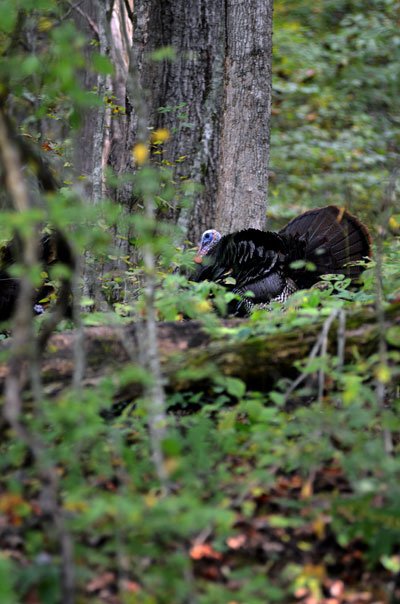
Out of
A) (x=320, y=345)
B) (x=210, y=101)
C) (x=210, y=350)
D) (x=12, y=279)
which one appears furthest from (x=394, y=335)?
(x=210, y=101)

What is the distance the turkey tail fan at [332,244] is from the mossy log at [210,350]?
278 cm

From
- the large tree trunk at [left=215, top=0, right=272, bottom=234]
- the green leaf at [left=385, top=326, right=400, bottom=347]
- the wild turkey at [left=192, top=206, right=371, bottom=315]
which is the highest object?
the large tree trunk at [left=215, top=0, right=272, bottom=234]

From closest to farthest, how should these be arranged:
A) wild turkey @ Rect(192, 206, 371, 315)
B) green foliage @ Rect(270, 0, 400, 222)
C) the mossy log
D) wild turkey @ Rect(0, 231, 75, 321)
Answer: the mossy log → wild turkey @ Rect(0, 231, 75, 321) → wild turkey @ Rect(192, 206, 371, 315) → green foliage @ Rect(270, 0, 400, 222)

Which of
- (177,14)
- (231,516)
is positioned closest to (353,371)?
(231,516)

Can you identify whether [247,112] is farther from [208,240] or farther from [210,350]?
[210,350]

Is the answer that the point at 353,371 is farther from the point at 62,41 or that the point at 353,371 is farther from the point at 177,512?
the point at 62,41

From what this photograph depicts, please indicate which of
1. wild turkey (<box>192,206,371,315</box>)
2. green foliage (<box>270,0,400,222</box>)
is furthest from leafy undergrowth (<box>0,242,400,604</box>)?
green foliage (<box>270,0,400,222</box>)

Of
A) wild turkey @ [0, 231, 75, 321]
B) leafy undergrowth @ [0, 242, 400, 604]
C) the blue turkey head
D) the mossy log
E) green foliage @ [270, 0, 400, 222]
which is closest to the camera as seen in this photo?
leafy undergrowth @ [0, 242, 400, 604]

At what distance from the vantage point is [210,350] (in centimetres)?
299

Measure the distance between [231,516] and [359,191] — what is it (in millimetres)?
10226

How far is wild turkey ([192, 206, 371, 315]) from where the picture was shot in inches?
222

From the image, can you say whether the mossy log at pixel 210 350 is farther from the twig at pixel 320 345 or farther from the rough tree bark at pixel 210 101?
the rough tree bark at pixel 210 101

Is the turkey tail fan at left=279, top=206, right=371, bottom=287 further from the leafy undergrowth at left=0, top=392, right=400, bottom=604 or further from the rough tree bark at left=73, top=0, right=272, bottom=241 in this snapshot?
the leafy undergrowth at left=0, top=392, right=400, bottom=604

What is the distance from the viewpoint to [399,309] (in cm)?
291
